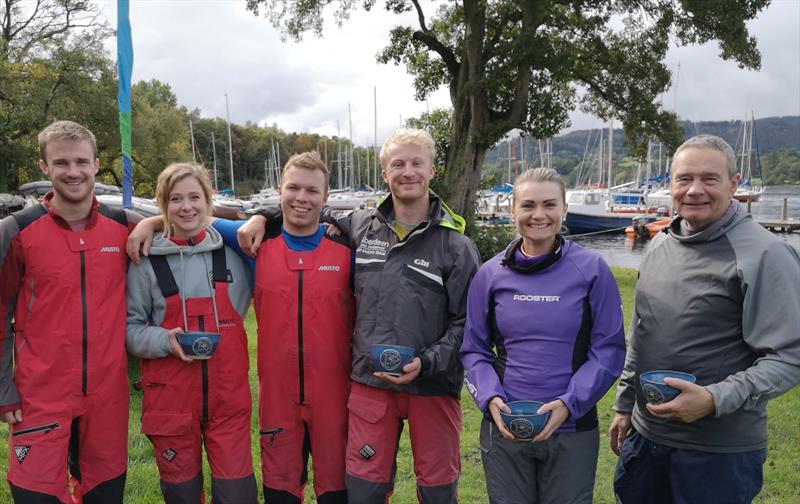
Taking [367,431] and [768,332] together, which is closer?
[768,332]

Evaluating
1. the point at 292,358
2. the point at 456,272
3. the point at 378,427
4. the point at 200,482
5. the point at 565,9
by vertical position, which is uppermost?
the point at 565,9

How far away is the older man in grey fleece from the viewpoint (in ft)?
8.86

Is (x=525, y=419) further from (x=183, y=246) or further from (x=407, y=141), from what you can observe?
(x=183, y=246)

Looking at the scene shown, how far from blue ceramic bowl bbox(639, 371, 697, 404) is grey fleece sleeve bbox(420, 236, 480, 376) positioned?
1.04m

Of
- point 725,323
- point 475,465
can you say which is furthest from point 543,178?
point 475,465

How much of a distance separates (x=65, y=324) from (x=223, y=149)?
88.1 meters

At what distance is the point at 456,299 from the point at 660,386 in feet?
4.01

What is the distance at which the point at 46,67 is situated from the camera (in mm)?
29312

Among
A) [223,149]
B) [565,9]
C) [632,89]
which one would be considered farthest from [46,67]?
[223,149]

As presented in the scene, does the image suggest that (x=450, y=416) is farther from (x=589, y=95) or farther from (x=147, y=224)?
(x=589, y=95)

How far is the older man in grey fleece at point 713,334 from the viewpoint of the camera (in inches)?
106

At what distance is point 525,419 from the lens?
2664 mm

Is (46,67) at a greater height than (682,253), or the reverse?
(46,67)

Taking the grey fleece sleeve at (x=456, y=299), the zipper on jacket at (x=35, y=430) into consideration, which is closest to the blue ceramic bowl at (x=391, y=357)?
the grey fleece sleeve at (x=456, y=299)
